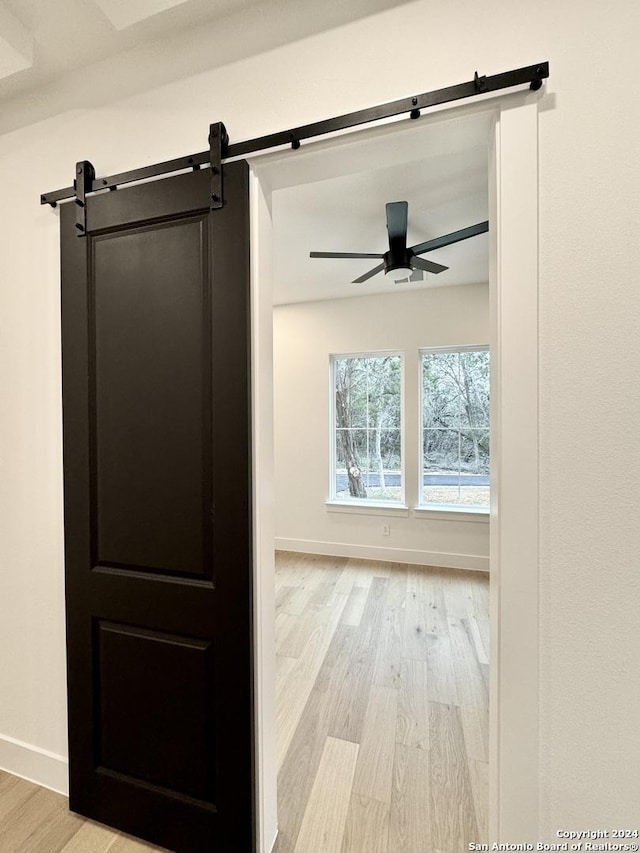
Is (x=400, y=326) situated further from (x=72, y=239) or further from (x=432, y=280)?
(x=72, y=239)

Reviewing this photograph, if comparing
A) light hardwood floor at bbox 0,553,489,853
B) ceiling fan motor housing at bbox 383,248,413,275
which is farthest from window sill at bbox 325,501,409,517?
ceiling fan motor housing at bbox 383,248,413,275

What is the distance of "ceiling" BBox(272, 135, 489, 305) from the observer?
80.3 inches

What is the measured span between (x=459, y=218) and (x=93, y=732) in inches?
134

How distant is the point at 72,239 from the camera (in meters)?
1.37

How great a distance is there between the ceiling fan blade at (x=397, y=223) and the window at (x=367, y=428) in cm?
177

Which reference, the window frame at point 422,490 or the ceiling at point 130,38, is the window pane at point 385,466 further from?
the ceiling at point 130,38

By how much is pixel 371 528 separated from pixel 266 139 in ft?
12.1

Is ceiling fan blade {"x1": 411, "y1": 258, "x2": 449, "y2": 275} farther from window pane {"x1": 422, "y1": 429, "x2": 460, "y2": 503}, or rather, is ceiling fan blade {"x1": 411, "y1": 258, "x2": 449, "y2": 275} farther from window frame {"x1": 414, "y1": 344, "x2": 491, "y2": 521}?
window pane {"x1": 422, "y1": 429, "x2": 460, "y2": 503}

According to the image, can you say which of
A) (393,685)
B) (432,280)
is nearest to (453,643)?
(393,685)

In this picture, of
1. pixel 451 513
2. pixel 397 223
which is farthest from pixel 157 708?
pixel 451 513

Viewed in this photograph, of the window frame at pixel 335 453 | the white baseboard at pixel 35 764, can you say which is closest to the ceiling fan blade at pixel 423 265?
the window frame at pixel 335 453

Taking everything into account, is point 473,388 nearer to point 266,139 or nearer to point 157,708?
point 266,139

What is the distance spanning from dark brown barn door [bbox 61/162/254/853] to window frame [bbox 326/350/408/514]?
3.04 meters

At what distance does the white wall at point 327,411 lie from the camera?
381 centimetres
